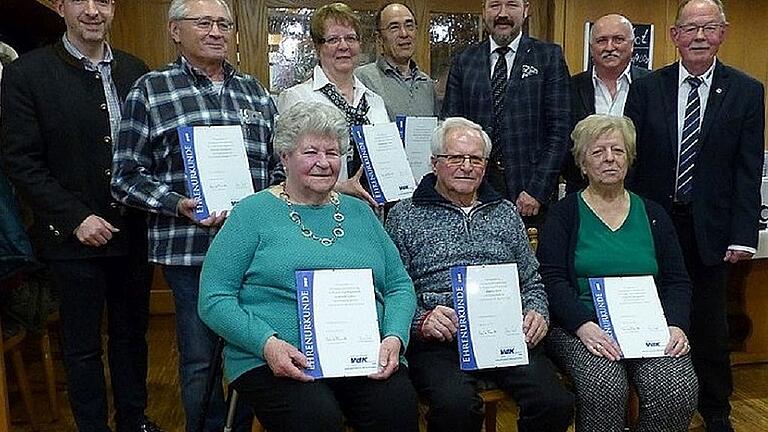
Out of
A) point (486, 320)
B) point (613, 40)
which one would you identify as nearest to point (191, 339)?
point (486, 320)

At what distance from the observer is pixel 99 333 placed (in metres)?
2.22

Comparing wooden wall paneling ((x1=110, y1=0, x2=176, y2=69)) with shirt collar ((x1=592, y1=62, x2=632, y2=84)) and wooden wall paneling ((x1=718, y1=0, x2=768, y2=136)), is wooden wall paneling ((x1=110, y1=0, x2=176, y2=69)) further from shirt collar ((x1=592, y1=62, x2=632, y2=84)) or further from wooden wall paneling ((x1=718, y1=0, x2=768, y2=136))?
wooden wall paneling ((x1=718, y1=0, x2=768, y2=136))

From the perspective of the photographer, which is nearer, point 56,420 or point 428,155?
point 428,155

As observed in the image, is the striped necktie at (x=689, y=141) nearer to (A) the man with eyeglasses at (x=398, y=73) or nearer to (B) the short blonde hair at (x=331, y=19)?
(A) the man with eyeglasses at (x=398, y=73)

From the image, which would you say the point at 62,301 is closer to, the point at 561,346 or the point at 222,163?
the point at 222,163

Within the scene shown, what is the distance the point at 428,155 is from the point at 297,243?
0.87 meters

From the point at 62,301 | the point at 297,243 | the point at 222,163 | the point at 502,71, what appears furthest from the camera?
the point at 502,71

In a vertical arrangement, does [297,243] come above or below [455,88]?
below

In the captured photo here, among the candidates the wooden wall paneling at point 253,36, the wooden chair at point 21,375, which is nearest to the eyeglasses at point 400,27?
the wooden wall paneling at point 253,36

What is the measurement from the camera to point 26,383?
8.82 ft

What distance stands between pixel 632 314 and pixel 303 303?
983 millimetres

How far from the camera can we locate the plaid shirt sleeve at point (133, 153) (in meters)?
2.03

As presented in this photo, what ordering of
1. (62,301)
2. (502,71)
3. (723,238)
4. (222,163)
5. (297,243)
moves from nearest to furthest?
(297,243) → (222,163) → (62,301) → (723,238) → (502,71)

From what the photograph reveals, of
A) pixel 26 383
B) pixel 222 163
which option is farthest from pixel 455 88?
pixel 26 383
